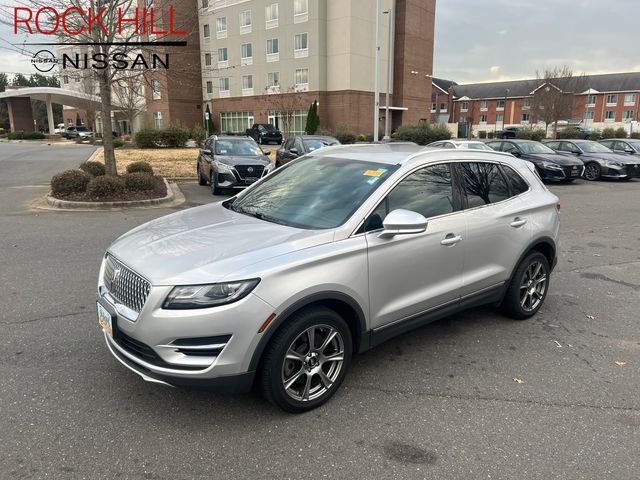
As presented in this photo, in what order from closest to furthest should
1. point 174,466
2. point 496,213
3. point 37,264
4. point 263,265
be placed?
1. point 174,466
2. point 263,265
3. point 496,213
4. point 37,264

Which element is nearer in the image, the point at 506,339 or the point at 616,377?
the point at 616,377

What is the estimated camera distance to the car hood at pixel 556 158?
17.3m

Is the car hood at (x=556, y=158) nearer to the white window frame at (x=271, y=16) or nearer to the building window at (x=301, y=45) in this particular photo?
the building window at (x=301, y=45)

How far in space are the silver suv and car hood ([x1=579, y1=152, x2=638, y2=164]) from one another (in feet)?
54.9

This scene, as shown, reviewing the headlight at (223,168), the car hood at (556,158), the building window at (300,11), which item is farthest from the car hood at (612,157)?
the building window at (300,11)

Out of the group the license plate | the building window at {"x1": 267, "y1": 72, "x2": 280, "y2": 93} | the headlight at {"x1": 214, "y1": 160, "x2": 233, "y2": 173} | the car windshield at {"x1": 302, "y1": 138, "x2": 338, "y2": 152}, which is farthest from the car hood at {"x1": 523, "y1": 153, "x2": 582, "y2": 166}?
the building window at {"x1": 267, "y1": 72, "x2": 280, "y2": 93}

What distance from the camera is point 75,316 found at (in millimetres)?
4637

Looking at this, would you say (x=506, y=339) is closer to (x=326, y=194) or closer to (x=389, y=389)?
(x=389, y=389)

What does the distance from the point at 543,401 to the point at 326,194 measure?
2.15m

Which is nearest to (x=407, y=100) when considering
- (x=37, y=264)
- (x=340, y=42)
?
(x=340, y=42)

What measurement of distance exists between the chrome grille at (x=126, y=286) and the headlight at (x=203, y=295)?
0.64 ft

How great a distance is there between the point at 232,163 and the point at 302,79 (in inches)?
1474

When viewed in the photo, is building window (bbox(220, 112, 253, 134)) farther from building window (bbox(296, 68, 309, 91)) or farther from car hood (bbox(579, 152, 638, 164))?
car hood (bbox(579, 152, 638, 164))

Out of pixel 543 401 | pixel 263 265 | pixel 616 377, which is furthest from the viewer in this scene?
pixel 616 377
